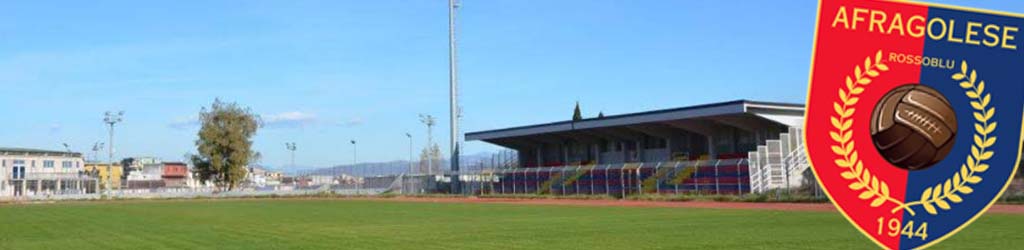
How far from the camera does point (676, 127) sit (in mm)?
58906

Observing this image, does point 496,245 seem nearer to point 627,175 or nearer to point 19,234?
point 19,234

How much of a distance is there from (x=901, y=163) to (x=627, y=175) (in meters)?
51.9

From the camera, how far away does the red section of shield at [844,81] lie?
3.40m

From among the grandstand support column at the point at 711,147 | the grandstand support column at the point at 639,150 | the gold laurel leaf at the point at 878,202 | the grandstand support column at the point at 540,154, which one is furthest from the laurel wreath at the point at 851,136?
the grandstand support column at the point at 540,154

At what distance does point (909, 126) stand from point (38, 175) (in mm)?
102926

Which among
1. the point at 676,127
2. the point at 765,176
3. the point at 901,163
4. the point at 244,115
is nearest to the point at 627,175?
the point at 676,127

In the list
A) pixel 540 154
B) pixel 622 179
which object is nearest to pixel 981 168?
pixel 622 179

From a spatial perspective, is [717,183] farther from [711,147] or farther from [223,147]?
[223,147]

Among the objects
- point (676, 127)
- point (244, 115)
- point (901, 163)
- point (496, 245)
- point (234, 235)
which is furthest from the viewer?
point (244, 115)

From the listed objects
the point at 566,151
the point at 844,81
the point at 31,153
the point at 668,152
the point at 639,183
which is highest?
the point at 31,153

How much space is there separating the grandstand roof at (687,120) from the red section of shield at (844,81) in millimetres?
47920

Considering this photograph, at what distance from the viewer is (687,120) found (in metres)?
56.5

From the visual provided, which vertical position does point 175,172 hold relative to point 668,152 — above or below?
above

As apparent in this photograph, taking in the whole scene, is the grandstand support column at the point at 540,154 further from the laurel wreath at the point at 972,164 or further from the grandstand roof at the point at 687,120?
the laurel wreath at the point at 972,164
